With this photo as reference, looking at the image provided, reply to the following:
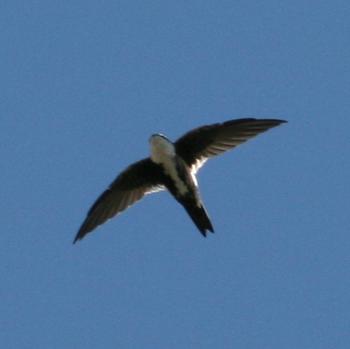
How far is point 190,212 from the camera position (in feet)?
56.3

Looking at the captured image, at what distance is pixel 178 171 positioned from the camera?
17.2 m

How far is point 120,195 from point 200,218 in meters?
1.17

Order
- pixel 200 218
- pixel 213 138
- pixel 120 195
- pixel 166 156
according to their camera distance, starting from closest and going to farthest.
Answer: pixel 200 218 → pixel 166 156 → pixel 213 138 → pixel 120 195

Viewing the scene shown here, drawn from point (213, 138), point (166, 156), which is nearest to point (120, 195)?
point (166, 156)

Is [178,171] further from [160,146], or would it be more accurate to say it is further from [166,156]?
[160,146]

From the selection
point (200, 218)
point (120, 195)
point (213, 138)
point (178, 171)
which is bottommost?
point (200, 218)

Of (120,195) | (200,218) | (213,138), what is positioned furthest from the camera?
(120,195)

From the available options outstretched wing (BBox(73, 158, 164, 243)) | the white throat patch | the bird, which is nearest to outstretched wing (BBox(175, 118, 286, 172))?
the bird

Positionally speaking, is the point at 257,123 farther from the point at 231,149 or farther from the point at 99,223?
the point at 99,223

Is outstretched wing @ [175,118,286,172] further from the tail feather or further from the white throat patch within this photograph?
the tail feather

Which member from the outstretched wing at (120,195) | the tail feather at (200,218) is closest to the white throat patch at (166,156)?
the tail feather at (200,218)

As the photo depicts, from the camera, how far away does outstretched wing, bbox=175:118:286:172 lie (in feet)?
57.3

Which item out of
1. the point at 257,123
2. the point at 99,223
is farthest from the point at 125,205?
the point at 257,123

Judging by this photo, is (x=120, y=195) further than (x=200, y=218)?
Yes
